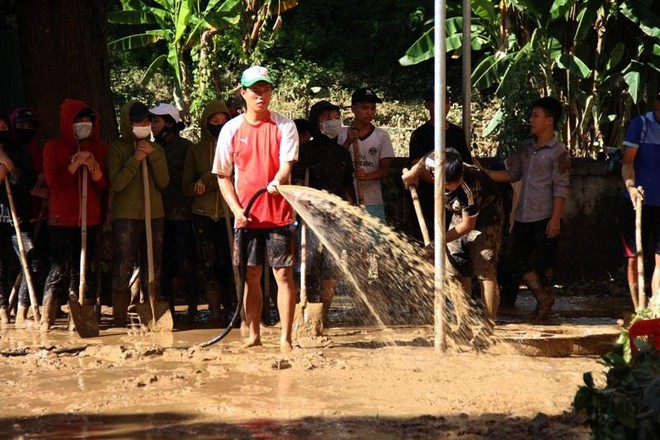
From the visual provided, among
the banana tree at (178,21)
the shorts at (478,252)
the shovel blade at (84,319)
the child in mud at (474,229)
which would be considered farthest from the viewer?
the banana tree at (178,21)

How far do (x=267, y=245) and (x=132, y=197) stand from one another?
170 centimetres

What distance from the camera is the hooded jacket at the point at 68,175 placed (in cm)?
938

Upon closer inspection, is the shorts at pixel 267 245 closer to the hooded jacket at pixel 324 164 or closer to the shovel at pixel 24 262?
the hooded jacket at pixel 324 164

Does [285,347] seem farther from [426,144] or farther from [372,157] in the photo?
[426,144]

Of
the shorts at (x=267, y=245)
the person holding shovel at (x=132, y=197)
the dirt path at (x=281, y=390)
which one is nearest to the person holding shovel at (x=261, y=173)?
the shorts at (x=267, y=245)

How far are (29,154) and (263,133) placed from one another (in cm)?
263

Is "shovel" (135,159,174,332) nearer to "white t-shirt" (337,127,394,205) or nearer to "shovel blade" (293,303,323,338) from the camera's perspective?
"shovel blade" (293,303,323,338)

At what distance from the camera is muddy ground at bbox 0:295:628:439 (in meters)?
6.21

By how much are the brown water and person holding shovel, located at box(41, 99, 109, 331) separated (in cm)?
197

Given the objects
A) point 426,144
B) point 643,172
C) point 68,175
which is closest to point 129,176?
point 68,175

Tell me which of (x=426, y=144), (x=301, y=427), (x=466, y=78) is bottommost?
(x=301, y=427)

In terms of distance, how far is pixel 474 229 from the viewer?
8.84 m

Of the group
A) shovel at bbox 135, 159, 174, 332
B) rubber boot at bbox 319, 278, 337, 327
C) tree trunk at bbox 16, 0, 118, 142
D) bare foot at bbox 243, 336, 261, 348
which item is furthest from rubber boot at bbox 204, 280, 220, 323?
tree trunk at bbox 16, 0, 118, 142

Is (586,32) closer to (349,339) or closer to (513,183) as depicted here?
(513,183)
